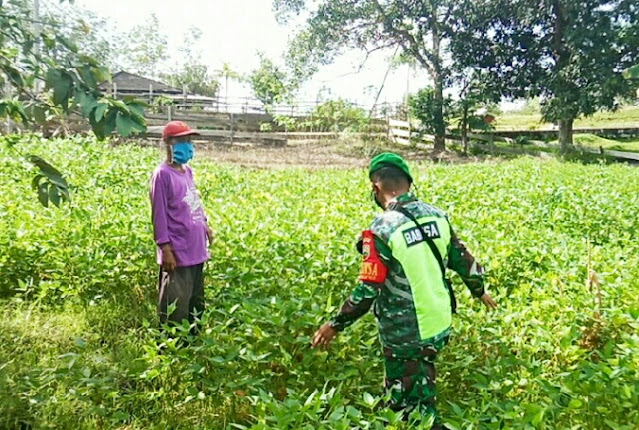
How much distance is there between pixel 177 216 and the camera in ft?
12.4

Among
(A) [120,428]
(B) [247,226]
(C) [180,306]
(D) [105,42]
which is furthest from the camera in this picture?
(D) [105,42]

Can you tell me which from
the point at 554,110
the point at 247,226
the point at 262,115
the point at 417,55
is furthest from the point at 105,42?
the point at 247,226

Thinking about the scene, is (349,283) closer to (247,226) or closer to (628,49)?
(247,226)

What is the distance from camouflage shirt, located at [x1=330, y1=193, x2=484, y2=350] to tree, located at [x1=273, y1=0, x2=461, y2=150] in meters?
20.3

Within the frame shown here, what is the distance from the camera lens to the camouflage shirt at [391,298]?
256cm

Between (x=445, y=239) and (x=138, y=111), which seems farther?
(x=445, y=239)

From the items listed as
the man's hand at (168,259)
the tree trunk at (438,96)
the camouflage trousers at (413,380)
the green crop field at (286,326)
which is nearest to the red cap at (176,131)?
the man's hand at (168,259)

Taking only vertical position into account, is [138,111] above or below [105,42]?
below

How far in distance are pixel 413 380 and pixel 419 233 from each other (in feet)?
2.24

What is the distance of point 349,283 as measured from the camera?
4.26 meters

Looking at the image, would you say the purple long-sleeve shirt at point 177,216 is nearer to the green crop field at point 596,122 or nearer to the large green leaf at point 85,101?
the large green leaf at point 85,101

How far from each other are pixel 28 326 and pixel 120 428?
1.40 m

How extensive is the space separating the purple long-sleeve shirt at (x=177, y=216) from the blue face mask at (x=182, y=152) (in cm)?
8

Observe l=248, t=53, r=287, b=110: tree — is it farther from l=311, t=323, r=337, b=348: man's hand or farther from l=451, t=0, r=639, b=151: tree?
l=311, t=323, r=337, b=348: man's hand
